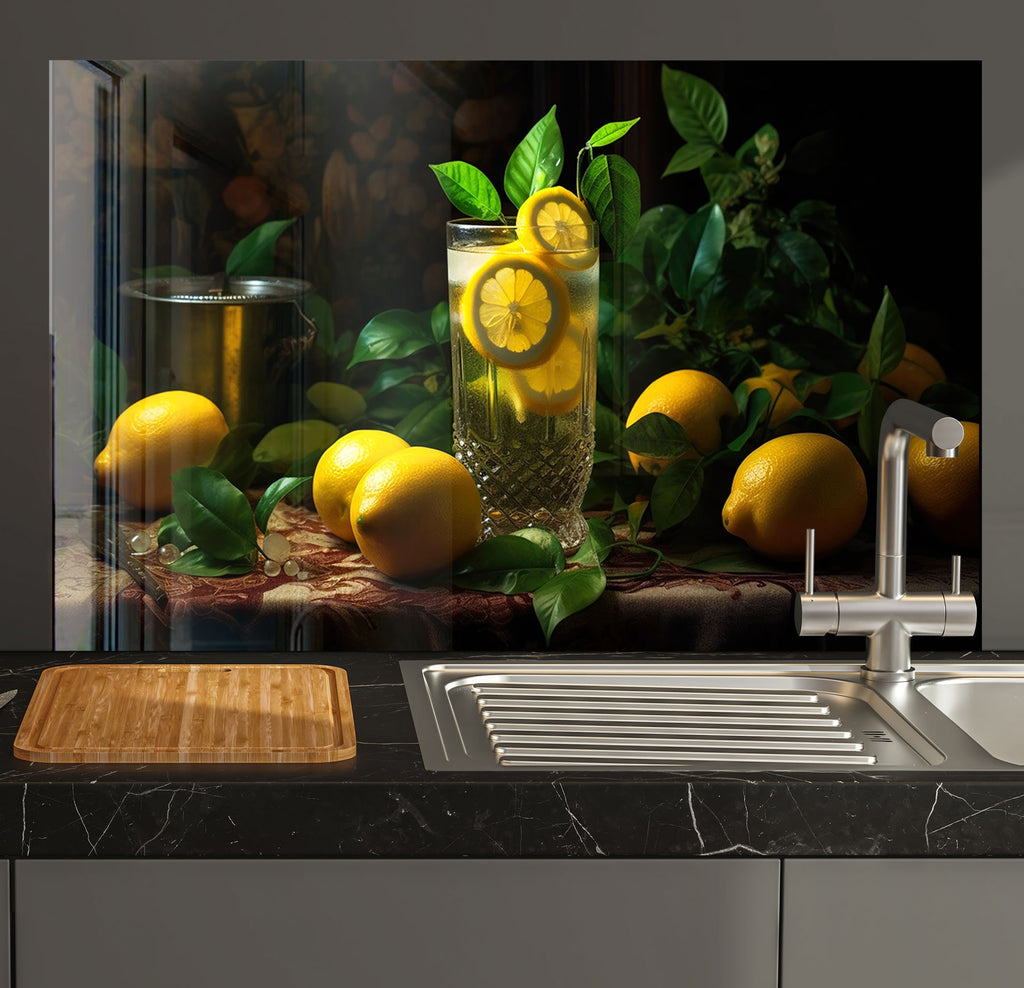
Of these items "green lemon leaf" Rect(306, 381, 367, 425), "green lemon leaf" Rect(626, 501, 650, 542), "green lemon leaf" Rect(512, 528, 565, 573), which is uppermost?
"green lemon leaf" Rect(306, 381, 367, 425)

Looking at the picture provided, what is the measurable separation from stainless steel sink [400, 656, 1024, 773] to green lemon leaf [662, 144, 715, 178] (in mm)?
Result: 554

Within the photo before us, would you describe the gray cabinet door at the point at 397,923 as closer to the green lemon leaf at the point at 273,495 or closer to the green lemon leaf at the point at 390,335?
the green lemon leaf at the point at 273,495

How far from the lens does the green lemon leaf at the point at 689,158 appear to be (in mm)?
1532

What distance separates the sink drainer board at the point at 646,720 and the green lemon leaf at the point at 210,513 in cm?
25

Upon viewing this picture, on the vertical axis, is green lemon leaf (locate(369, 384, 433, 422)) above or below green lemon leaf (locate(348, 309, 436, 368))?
below

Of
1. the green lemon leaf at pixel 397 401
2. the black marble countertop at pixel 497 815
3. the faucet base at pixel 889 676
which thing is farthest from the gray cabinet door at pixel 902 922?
the green lemon leaf at pixel 397 401

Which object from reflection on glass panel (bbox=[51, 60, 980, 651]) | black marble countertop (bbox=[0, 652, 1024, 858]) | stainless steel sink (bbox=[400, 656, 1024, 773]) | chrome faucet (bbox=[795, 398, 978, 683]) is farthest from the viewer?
reflection on glass panel (bbox=[51, 60, 980, 651])

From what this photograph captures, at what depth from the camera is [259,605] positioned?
1.54 meters

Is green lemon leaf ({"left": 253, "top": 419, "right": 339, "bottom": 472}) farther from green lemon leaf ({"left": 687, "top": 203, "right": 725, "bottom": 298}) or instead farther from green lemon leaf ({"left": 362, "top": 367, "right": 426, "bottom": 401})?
green lemon leaf ({"left": 687, "top": 203, "right": 725, "bottom": 298})

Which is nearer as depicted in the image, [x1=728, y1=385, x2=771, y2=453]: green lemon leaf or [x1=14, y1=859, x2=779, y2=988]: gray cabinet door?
[x1=14, y1=859, x2=779, y2=988]: gray cabinet door

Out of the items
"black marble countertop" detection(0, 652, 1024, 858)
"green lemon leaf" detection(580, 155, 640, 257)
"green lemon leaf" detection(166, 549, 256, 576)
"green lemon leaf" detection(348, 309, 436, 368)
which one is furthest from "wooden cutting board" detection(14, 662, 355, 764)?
"green lemon leaf" detection(580, 155, 640, 257)

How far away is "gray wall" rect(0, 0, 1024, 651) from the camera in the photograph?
4.77 feet

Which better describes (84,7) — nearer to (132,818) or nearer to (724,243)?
(724,243)

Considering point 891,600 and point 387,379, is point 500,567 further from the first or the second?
point 891,600
